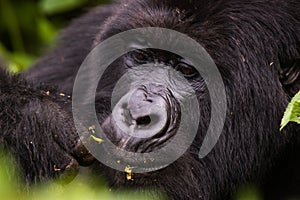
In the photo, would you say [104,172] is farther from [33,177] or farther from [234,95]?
[234,95]

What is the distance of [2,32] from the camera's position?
7.66 m

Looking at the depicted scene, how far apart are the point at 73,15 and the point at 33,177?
138 inches

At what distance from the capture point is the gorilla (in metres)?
3.91

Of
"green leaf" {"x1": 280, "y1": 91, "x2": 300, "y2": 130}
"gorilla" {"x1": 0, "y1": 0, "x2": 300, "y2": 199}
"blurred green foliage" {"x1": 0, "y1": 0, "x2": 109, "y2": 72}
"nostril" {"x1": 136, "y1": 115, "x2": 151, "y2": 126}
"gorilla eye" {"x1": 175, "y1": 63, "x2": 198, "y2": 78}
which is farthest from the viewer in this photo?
"blurred green foliage" {"x1": 0, "y1": 0, "x2": 109, "y2": 72}

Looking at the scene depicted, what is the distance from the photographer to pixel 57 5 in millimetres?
6660

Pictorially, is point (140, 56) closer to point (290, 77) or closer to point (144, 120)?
point (144, 120)

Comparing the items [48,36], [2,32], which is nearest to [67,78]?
[48,36]

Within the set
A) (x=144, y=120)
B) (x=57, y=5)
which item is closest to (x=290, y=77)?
(x=144, y=120)

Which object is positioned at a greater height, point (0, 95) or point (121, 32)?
point (121, 32)

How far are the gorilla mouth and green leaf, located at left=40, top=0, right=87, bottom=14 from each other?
2919mm

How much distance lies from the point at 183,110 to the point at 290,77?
64 centimetres

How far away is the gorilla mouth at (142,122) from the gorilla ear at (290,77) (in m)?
0.66

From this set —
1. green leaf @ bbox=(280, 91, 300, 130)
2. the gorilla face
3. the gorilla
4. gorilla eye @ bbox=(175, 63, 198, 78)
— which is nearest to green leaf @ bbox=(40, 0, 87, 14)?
the gorilla

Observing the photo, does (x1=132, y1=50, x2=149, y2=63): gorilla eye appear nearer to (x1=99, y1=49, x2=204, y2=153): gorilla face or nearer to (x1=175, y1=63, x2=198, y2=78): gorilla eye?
(x1=99, y1=49, x2=204, y2=153): gorilla face
